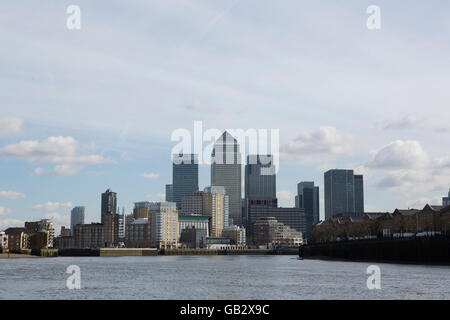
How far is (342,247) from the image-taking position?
196m
